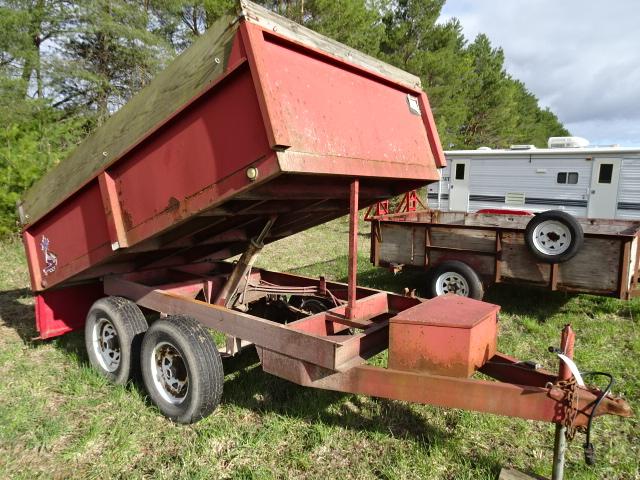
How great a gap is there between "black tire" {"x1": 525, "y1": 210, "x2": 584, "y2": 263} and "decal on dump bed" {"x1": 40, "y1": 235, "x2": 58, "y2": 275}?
16.5ft

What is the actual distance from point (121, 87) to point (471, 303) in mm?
16611

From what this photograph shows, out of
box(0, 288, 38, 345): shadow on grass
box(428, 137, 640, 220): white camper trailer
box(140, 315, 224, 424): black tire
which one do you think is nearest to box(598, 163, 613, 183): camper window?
box(428, 137, 640, 220): white camper trailer

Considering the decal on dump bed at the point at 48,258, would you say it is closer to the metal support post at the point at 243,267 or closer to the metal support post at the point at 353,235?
the metal support post at the point at 243,267

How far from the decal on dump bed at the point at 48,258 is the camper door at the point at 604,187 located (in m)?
11.3

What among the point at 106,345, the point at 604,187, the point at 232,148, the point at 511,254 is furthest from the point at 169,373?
the point at 604,187

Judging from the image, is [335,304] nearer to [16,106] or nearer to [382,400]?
[382,400]

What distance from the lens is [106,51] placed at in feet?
50.9

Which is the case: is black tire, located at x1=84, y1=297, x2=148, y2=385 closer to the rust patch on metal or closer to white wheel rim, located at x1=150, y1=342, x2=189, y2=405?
white wheel rim, located at x1=150, y1=342, x2=189, y2=405

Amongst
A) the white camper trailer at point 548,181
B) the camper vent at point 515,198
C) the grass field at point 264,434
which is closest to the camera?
the grass field at point 264,434

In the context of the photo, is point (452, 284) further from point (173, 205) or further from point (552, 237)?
point (173, 205)

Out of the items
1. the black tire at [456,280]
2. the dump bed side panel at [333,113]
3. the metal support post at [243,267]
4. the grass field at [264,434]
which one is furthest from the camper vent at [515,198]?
the metal support post at [243,267]

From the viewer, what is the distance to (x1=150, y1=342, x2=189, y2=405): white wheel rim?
3.18 metres

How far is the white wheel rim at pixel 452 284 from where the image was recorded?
578 centimetres

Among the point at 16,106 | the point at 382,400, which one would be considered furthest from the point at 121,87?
the point at 382,400
